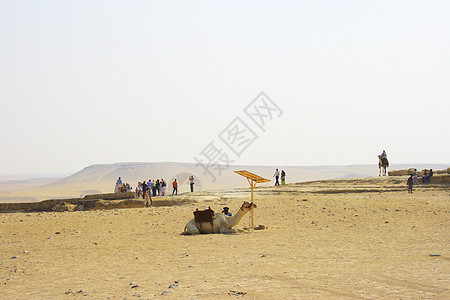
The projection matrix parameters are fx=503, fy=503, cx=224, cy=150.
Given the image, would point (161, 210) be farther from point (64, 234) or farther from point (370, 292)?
point (370, 292)

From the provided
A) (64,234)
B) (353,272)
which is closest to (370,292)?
(353,272)

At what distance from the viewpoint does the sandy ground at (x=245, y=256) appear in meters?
8.59

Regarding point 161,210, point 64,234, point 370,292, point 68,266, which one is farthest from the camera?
point 161,210

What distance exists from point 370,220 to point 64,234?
1078cm

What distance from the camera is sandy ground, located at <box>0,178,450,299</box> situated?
28.2 ft

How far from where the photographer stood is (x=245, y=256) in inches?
462

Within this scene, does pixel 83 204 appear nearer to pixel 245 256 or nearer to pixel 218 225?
pixel 218 225

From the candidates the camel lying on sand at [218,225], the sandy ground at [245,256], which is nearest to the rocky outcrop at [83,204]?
the sandy ground at [245,256]

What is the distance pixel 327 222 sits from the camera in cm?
1811

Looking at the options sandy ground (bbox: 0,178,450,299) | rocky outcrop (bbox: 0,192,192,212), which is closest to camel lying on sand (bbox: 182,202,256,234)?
sandy ground (bbox: 0,178,450,299)

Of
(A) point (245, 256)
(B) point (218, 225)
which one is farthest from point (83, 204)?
(A) point (245, 256)

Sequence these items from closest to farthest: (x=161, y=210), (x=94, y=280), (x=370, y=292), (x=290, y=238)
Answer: (x=370, y=292) < (x=94, y=280) < (x=290, y=238) < (x=161, y=210)

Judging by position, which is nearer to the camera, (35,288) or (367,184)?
(35,288)

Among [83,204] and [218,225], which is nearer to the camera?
[218,225]
